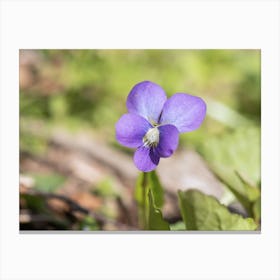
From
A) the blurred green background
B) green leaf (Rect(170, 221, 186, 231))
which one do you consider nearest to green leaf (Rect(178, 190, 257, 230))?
green leaf (Rect(170, 221, 186, 231))

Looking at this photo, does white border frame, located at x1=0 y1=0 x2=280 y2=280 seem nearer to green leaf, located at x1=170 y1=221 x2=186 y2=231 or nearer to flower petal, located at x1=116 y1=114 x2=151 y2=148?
green leaf, located at x1=170 y1=221 x2=186 y2=231

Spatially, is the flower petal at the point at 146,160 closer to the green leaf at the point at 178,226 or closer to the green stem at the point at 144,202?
the green stem at the point at 144,202

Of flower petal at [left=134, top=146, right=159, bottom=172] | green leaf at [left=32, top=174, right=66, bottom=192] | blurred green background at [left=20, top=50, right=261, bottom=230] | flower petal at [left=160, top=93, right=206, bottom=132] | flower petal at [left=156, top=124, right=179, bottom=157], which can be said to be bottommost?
green leaf at [left=32, top=174, right=66, bottom=192]

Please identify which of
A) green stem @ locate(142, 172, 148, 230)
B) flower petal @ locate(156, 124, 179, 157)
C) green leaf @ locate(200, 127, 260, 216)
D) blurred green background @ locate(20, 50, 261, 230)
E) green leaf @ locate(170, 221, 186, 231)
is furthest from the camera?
blurred green background @ locate(20, 50, 261, 230)

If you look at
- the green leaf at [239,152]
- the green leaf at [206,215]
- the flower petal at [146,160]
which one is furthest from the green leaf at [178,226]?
the flower petal at [146,160]
